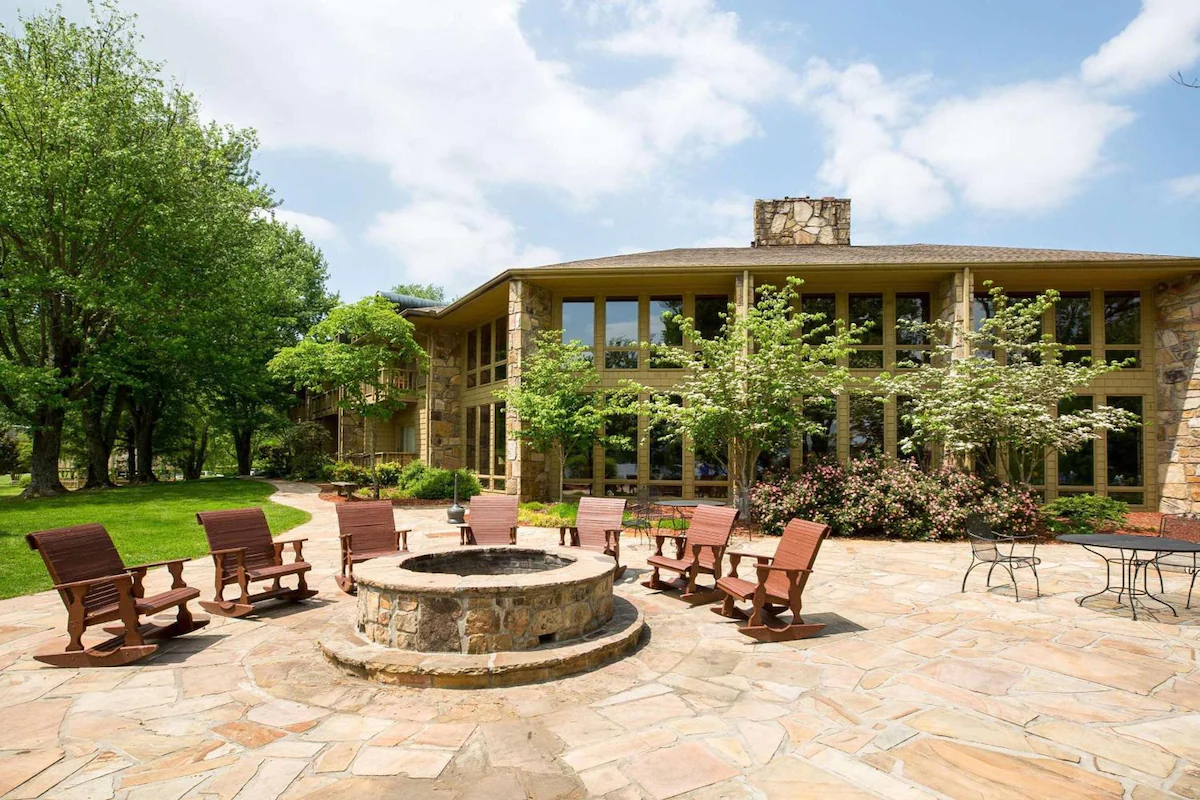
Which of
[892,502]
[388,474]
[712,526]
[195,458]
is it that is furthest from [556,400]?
[195,458]

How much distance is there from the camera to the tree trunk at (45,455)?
59.4 feet

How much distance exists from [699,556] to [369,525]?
13.4 feet

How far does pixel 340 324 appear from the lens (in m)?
16.8

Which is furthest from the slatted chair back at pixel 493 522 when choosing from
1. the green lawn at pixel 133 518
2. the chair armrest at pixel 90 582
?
the green lawn at pixel 133 518

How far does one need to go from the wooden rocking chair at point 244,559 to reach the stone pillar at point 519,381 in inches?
327

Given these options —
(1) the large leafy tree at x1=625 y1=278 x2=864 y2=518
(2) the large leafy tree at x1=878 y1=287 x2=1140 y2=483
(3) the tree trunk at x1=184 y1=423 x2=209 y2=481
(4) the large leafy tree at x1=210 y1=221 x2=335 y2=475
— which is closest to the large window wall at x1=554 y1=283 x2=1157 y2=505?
(2) the large leafy tree at x1=878 y1=287 x2=1140 y2=483

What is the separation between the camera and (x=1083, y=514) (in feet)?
40.9

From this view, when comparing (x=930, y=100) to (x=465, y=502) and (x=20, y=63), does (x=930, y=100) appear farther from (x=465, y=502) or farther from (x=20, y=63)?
(x=20, y=63)

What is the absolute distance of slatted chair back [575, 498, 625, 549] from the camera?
8.40 m

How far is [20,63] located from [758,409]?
22356mm

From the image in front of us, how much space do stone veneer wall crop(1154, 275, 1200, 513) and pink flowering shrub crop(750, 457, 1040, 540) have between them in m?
4.55

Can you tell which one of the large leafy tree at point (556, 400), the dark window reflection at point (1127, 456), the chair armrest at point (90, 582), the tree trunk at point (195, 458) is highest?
the large leafy tree at point (556, 400)

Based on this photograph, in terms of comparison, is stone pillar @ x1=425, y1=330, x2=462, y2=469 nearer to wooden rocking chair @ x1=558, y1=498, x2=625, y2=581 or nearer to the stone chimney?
the stone chimney

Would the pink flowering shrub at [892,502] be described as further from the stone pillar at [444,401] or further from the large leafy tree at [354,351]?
the stone pillar at [444,401]
